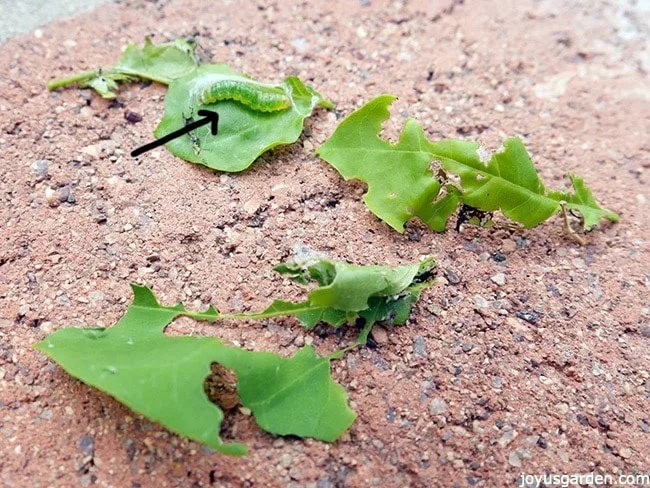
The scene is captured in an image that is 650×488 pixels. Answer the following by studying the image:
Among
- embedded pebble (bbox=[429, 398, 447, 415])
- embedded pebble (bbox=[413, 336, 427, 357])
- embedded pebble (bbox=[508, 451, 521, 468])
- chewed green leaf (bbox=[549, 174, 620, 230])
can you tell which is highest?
chewed green leaf (bbox=[549, 174, 620, 230])

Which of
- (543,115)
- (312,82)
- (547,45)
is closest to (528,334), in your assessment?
(543,115)

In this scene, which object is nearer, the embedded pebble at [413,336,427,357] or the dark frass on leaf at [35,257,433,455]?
the dark frass on leaf at [35,257,433,455]

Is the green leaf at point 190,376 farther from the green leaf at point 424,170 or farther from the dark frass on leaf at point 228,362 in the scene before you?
the green leaf at point 424,170

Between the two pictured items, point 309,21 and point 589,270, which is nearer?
point 589,270

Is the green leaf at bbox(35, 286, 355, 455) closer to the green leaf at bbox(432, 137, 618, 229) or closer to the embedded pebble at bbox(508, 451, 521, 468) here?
the embedded pebble at bbox(508, 451, 521, 468)

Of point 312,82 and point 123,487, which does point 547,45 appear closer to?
point 312,82

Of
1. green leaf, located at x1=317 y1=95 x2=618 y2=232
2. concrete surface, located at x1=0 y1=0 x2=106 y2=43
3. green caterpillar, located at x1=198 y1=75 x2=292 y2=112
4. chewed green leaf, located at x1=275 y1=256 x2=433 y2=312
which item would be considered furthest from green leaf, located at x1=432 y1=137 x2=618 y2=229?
concrete surface, located at x1=0 y1=0 x2=106 y2=43
